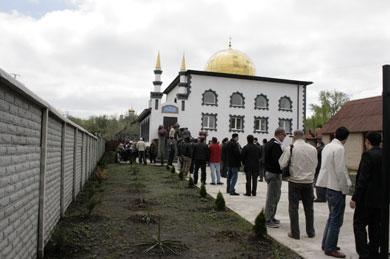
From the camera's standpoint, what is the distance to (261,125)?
47469mm

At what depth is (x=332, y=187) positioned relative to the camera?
6492mm

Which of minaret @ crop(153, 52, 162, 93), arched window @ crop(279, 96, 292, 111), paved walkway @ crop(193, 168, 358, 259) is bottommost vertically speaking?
paved walkway @ crop(193, 168, 358, 259)

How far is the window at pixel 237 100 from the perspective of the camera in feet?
153

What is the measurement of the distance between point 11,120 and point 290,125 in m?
46.0

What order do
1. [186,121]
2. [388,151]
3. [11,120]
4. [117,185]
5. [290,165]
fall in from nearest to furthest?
1. [388,151]
2. [11,120]
3. [290,165]
4. [117,185]
5. [186,121]

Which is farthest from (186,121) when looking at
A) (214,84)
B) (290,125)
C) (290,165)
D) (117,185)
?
(290,165)

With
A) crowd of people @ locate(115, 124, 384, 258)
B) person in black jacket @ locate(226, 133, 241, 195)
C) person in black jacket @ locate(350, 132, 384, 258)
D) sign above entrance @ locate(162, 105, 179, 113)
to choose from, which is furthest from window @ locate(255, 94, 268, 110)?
person in black jacket @ locate(350, 132, 384, 258)

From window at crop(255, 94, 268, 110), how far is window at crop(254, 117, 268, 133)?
4.11 feet

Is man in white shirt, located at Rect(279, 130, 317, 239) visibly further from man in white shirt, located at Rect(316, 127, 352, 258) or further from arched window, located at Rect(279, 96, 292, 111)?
arched window, located at Rect(279, 96, 292, 111)

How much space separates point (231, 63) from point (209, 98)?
687cm

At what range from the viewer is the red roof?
33.8 metres

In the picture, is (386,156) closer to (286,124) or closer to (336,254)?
(336,254)

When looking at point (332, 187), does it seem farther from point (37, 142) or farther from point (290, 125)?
→ point (290, 125)

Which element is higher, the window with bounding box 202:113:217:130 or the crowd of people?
the window with bounding box 202:113:217:130
